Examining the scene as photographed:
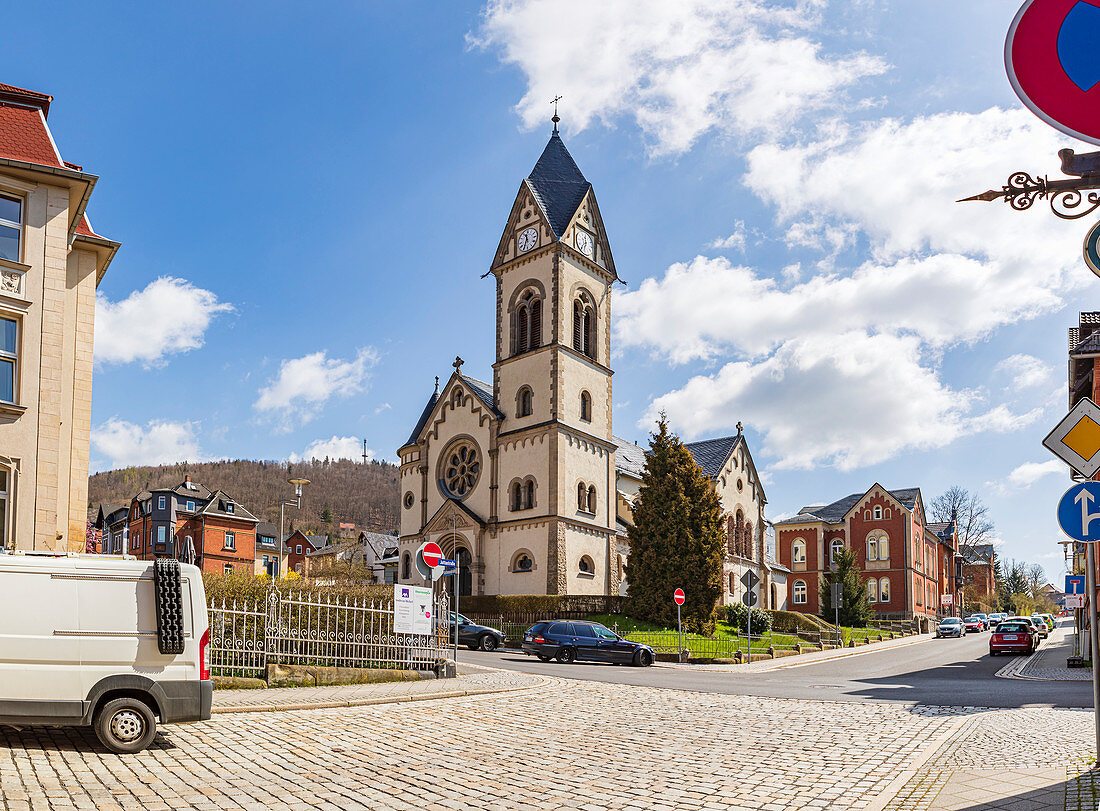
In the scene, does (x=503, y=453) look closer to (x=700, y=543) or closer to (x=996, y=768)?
(x=700, y=543)

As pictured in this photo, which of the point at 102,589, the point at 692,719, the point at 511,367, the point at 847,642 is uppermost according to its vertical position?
the point at 511,367

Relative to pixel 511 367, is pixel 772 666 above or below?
below

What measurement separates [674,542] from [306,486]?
116 metres

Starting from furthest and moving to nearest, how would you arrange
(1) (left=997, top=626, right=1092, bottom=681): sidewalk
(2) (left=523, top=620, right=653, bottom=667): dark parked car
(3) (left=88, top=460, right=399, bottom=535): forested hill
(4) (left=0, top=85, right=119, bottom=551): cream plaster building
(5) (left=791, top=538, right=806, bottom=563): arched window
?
(3) (left=88, top=460, right=399, bottom=535): forested hill
(5) (left=791, top=538, right=806, bottom=563): arched window
(2) (left=523, top=620, right=653, bottom=667): dark parked car
(1) (left=997, top=626, right=1092, bottom=681): sidewalk
(4) (left=0, top=85, right=119, bottom=551): cream plaster building

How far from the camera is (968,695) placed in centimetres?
1925

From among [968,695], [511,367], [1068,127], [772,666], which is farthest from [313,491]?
[1068,127]

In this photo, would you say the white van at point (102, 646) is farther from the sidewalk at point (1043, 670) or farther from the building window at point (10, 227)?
the sidewalk at point (1043, 670)

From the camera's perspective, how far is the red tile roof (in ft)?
64.7

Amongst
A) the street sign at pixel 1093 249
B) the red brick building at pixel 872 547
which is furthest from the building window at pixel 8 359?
the red brick building at pixel 872 547

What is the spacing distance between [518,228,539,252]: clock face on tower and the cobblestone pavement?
37541 millimetres

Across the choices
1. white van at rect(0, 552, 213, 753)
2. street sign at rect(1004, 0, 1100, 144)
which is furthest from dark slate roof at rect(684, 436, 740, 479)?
street sign at rect(1004, 0, 1100, 144)

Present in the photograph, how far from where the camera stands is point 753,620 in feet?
146

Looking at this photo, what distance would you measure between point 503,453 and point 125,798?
40.4 metres

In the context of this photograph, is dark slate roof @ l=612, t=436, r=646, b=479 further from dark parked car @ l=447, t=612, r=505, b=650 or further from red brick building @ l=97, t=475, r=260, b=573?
red brick building @ l=97, t=475, r=260, b=573
